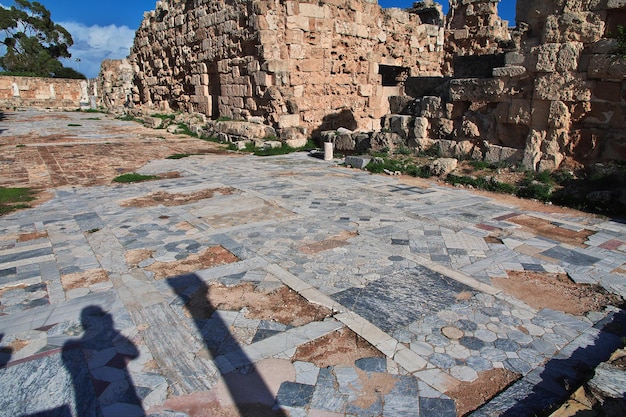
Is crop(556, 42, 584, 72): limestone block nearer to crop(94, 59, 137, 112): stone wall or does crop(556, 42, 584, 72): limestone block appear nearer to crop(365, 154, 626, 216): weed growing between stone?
crop(365, 154, 626, 216): weed growing between stone

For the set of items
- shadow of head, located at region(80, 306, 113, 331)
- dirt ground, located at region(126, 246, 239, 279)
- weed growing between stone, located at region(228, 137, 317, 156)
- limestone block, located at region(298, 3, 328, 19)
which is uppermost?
limestone block, located at region(298, 3, 328, 19)

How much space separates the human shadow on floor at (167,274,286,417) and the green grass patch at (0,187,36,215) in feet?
13.4

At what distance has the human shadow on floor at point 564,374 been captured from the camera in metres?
2.68

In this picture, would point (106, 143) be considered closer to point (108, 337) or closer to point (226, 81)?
point (226, 81)

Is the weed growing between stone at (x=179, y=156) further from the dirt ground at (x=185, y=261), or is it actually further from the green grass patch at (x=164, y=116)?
the green grass patch at (x=164, y=116)

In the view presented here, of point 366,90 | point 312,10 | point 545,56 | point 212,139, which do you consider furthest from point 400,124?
point 212,139

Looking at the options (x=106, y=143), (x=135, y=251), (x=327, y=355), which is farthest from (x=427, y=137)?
(x=106, y=143)

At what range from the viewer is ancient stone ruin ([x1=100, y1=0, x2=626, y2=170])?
762 centimetres

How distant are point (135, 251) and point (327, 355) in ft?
9.65

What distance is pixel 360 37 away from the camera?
14953 mm

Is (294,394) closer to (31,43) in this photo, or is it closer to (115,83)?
(115,83)

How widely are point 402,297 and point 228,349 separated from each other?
5.48 feet

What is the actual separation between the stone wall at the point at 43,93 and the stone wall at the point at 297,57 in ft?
61.2

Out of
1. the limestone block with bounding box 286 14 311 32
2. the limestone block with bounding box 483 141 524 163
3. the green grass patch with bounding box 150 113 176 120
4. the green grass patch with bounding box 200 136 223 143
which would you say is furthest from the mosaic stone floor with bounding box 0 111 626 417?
the green grass patch with bounding box 150 113 176 120
